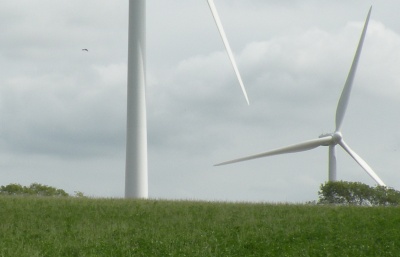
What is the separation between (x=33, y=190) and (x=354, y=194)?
2760 cm

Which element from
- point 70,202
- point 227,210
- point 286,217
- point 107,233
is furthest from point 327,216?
point 70,202

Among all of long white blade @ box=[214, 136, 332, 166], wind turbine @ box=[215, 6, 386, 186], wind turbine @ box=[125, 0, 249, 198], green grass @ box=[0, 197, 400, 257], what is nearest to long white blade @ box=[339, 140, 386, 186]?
wind turbine @ box=[215, 6, 386, 186]

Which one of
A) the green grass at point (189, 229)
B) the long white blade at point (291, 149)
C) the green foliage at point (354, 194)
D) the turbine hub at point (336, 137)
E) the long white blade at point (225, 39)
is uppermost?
the long white blade at point (225, 39)

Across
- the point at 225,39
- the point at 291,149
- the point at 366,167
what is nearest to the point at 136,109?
the point at 225,39

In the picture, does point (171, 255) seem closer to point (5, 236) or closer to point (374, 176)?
point (5, 236)

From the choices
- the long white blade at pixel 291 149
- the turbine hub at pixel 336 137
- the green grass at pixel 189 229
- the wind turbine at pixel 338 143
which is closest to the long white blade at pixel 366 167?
the wind turbine at pixel 338 143

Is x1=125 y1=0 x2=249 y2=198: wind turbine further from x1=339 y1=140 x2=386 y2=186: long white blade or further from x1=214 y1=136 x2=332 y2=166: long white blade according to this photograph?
x1=339 y1=140 x2=386 y2=186: long white blade

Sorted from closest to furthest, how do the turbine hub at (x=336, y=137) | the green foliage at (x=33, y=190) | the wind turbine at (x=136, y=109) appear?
the wind turbine at (x=136, y=109), the turbine hub at (x=336, y=137), the green foliage at (x=33, y=190)

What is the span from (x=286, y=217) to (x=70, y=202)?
12.2 meters

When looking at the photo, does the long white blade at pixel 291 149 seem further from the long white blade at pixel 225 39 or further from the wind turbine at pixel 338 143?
the long white blade at pixel 225 39

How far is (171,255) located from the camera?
107ft

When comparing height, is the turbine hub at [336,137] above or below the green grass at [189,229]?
above

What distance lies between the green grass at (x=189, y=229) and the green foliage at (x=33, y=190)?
25405 mm

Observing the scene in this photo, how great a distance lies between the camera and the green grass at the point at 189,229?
111 feet
